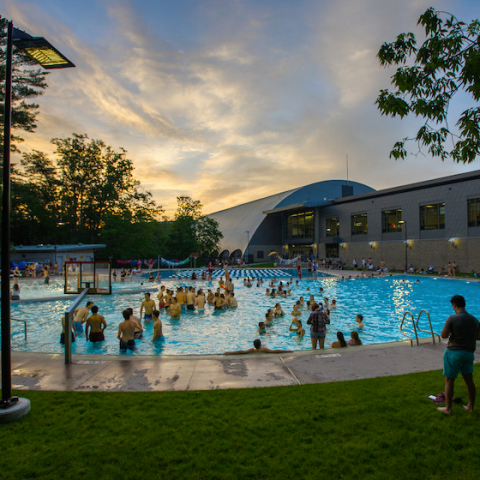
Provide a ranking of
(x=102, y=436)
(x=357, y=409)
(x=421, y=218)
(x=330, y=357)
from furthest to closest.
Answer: (x=421, y=218)
(x=330, y=357)
(x=357, y=409)
(x=102, y=436)

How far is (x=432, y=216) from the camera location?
36781 mm

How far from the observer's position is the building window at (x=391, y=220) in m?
40.9

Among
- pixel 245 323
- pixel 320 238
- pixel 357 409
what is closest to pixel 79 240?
pixel 320 238

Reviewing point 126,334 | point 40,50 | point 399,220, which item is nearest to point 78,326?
point 126,334

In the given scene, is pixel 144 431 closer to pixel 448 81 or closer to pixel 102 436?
pixel 102 436

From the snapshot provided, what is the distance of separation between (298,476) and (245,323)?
12.2 metres

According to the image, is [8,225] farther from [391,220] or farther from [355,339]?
[391,220]

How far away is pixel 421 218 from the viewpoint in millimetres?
37938

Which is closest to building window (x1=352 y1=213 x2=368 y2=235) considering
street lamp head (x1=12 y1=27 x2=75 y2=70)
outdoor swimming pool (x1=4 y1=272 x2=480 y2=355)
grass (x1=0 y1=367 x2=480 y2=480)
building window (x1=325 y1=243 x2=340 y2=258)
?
building window (x1=325 y1=243 x2=340 y2=258)

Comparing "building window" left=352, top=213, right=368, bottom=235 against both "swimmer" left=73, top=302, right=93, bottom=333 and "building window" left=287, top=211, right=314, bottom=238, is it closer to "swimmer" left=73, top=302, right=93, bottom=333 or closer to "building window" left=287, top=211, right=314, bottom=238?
"building window" left=287, top=211, right=314, bottom=238

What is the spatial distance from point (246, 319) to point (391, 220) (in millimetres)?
32595

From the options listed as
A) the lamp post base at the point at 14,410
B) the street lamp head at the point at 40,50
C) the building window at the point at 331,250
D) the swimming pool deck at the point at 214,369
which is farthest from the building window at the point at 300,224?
the lamp post base at the point at 14,410

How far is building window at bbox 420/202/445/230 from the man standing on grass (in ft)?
120

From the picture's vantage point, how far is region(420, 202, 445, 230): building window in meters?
35.8
